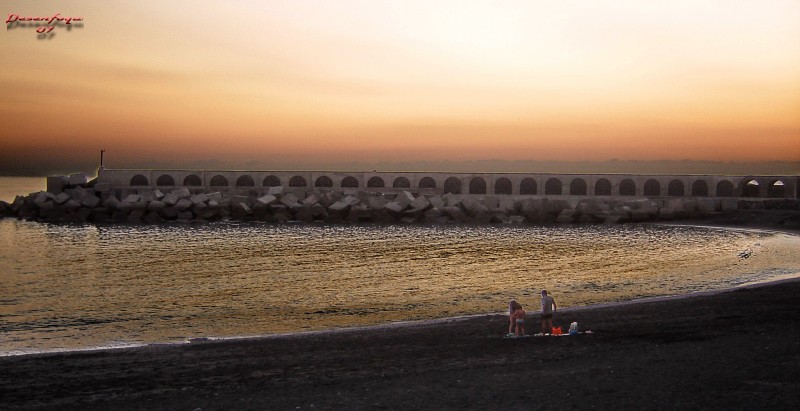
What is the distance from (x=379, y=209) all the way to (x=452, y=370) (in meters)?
39.6

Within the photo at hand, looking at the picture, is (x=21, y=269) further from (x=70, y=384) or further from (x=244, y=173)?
(x=244, y=173)

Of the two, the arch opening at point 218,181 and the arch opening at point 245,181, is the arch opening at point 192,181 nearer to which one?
the arch opening at point 218,181

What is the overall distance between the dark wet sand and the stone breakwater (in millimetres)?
35606

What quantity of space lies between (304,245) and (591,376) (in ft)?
81.8

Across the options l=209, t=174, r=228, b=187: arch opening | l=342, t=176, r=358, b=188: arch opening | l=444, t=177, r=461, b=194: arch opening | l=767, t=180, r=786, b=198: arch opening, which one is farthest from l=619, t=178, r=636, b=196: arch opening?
l=209, t=174, r=228, b=187: arch opening

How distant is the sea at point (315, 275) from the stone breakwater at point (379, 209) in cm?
791

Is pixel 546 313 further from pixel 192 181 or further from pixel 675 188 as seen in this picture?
pixel 192 181

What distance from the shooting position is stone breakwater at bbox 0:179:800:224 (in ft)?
161

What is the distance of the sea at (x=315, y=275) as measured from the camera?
15.2 m

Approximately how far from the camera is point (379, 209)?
4931cm

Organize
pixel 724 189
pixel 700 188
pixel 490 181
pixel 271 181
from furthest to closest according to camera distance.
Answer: pixel 271 181
pixel 490 181
pixel 700 188
pixel 724 189

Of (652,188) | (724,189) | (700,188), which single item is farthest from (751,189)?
(652,188)

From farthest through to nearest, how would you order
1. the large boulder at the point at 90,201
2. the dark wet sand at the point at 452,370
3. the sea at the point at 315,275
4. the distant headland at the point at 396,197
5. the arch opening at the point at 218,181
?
the arch opening at the point at 218,181
the large boulder at the point at 90,201
the distant headland at the point at 396,197
the sea at the point at 315,275
the dark wet sand at the point at 452,370

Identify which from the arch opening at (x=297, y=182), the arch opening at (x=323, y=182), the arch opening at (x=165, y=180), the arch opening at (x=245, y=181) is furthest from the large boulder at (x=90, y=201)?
the arch opening at (x=323, y=182)
